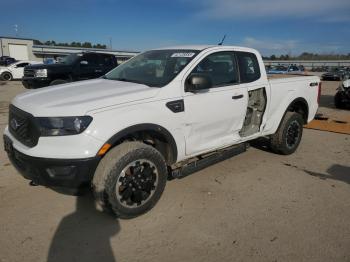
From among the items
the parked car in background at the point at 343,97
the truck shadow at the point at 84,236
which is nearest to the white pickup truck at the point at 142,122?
the truck shadow at the point at 84,236

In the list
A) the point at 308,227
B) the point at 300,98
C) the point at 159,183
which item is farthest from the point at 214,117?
the point at 300,98

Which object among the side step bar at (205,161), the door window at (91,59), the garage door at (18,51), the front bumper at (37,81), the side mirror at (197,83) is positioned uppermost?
the garage door at (18,51)

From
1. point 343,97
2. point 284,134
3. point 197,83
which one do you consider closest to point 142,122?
point 197,83

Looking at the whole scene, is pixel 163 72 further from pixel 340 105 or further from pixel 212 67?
pixel 340 105

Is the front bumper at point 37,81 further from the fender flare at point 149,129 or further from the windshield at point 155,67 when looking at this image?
the fender flare at point 149,129

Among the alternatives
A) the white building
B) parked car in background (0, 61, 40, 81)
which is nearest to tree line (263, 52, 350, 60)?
the white building

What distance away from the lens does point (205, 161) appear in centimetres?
418

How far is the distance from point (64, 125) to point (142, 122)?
78cm

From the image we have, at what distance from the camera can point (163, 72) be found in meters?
3.94

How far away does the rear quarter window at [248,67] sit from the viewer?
452 cm

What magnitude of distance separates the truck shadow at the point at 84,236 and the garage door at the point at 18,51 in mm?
57215

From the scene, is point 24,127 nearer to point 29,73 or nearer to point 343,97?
point 29,73

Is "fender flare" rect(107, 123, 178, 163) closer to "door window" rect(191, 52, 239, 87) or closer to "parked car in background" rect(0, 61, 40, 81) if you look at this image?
"door window" rect(191, 52, 239, 87)

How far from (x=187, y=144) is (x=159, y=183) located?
597 mm
